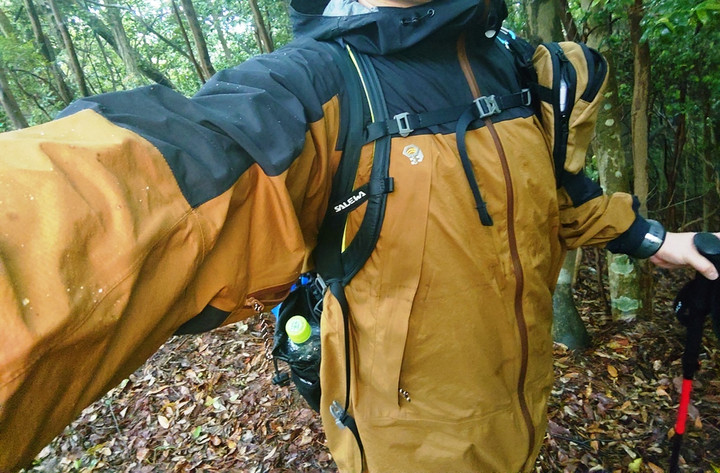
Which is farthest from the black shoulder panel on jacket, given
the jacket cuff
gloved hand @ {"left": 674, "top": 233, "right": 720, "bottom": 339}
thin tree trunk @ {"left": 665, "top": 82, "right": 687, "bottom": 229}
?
thin tree trunk @ {"left": 665, "top": 82, "right": 687, "bottom": 229}

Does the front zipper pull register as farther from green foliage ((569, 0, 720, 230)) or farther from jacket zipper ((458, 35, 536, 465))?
green foliage ((569, 0, 720, 230))

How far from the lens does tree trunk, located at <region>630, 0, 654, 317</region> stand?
321cm

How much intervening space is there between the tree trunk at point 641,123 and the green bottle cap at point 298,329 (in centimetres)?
294

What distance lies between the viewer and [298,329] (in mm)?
1618

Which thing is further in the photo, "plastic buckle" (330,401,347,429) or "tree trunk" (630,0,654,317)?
"tree trunk" (630,0,654,317)

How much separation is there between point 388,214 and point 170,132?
62 centimetres

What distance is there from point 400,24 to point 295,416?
3417mm

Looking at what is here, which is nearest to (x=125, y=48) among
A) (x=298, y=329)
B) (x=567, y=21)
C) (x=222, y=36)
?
(x=222, y=36)

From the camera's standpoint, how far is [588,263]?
591 centimetres

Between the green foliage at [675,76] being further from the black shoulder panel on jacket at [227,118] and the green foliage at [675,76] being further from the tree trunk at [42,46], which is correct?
the tree trunk at [42,46]

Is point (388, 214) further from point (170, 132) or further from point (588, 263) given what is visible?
point (588, 263)

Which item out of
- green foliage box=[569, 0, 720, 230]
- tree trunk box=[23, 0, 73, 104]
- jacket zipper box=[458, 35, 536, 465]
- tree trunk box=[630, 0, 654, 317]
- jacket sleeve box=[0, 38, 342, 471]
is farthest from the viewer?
tree trunk box=[23, 0, 73, 104]

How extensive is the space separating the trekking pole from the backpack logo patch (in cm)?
113

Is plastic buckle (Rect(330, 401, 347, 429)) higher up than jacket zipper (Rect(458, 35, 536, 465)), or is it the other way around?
jacket zipper (Rect(458, 35, 536, 465))
